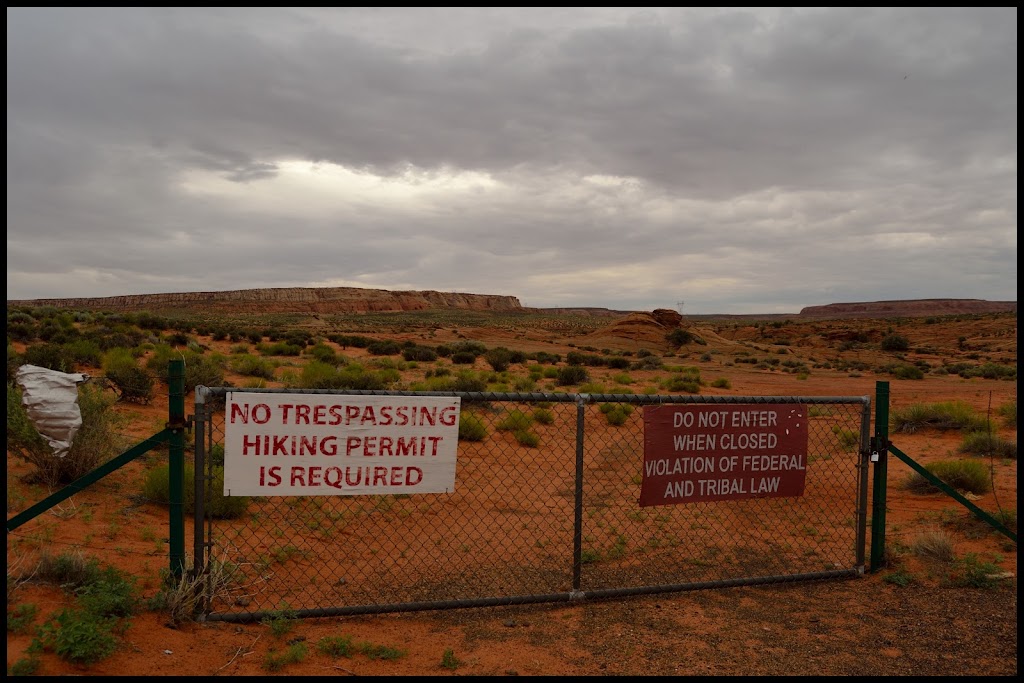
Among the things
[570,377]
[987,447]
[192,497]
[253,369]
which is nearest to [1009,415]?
[987,447]

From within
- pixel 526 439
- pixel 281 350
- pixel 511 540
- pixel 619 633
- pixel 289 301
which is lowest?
pixel 511 540

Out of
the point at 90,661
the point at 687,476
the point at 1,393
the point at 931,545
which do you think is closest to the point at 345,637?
the point at 90,661

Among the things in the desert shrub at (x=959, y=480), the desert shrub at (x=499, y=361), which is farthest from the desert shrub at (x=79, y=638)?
the desert shrub at (x=499, y=361)

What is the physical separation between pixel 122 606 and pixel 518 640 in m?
2.66

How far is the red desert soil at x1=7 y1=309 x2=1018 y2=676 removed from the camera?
4.43 m

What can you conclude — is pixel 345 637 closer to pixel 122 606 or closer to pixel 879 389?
pixel 122 606

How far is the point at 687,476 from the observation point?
230 inches

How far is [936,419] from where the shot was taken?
15109 millimetres

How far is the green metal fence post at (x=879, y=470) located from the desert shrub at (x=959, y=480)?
369 cm

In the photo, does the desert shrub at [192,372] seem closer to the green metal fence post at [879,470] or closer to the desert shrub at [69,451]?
the desert shrub at [69,451]

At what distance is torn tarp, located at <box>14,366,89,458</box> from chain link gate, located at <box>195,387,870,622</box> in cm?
134

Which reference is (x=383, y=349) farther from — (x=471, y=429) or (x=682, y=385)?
(x=471, y=429)

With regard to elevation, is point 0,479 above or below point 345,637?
above

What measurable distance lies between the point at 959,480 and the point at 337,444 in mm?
8802
